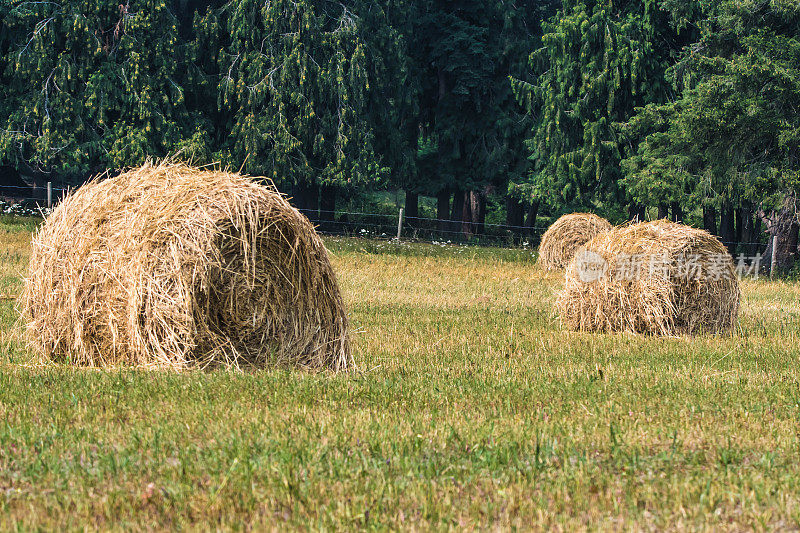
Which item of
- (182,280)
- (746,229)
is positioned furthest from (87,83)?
(746,229)

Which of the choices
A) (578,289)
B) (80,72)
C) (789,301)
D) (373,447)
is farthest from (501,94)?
(373,447)

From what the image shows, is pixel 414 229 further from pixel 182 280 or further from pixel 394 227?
pixel 182 280

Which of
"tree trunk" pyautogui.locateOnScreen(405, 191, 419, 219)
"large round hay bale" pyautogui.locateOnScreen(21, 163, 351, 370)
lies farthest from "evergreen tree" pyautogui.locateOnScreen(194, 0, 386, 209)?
"large round hay bale" pyautogui.locateOnScreen(21, 163, 351, 370)

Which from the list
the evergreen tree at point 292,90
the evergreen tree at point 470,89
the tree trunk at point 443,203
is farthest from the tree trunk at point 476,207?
the evergreen tree at point 292,90

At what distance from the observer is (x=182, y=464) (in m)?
5.47

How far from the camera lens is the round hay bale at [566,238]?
91.0 feet

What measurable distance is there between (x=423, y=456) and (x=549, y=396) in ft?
8.01

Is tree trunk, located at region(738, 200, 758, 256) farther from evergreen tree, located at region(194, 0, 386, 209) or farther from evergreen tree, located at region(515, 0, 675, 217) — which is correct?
evergreen tree, located at region(194, 0, 386, 209)

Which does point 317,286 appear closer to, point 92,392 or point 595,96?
point 92,392

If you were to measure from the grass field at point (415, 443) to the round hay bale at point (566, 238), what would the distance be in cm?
1678

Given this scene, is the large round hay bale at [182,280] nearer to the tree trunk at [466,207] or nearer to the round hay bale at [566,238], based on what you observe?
the round hay bale at [566,238]

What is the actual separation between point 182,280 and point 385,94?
1125 inches

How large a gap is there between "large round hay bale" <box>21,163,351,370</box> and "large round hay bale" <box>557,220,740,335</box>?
209 inches

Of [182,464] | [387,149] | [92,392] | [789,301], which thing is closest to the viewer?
[182,464]
